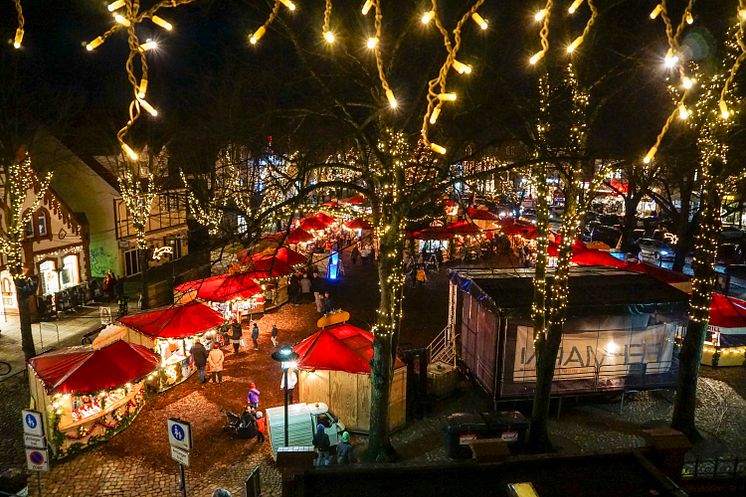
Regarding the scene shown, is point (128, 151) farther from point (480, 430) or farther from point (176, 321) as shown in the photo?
point (176, 321)

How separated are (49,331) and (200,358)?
28.5 feet

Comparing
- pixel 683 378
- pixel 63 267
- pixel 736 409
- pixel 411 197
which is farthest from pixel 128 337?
pixel 736 409

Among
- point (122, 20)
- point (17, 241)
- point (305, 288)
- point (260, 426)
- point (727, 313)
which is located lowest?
point (260, 426)

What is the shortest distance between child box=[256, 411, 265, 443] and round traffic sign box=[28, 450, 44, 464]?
4602mm

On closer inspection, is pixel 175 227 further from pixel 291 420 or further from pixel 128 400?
pixel 291 420

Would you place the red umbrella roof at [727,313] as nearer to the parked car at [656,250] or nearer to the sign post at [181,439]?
the sign post at [181,439]

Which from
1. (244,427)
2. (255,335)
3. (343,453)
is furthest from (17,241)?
(343,453)

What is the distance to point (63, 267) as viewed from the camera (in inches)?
908

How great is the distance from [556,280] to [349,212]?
4.80 metres

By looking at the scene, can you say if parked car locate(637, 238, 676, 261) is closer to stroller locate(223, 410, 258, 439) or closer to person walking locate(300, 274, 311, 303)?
person walking locate(300, 274, 311, 303)

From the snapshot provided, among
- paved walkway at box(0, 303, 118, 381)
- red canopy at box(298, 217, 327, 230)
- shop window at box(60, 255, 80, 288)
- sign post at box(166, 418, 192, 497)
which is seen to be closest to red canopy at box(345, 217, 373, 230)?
red canopy at box(298, 217, 327, 230)

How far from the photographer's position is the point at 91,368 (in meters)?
10.7

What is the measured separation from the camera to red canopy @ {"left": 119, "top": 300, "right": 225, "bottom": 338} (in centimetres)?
1362

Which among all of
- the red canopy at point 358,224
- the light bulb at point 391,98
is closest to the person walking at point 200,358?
the light bulb at point 391,98
